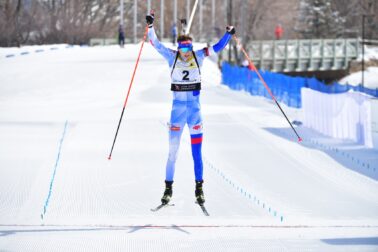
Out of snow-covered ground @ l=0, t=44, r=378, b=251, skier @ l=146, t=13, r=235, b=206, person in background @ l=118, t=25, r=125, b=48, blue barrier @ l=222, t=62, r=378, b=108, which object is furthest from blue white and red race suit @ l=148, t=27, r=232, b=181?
person in background @ l=118, t=25, r=125, b=48

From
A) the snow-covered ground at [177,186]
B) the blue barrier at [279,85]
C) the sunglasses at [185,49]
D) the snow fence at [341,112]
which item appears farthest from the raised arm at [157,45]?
the blue barrier at [279,85]

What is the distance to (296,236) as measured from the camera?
323 inches

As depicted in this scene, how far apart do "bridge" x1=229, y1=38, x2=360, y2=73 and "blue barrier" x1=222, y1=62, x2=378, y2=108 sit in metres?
27.0

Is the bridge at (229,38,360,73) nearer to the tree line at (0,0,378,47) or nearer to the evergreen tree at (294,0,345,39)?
the tree line at (0,0,378,47)

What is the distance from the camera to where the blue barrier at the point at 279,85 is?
26.2 metres

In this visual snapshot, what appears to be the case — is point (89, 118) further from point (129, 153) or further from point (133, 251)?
point (133, 251)

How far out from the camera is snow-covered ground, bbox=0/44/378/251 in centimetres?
805

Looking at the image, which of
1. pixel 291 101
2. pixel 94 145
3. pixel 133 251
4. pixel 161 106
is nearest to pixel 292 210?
pixel 133 251

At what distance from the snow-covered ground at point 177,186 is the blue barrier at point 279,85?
8.55 feet

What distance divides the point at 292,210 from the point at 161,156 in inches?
209

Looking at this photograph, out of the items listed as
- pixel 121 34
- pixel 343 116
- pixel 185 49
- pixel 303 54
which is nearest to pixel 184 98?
pixel 185 49

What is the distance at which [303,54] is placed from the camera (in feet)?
236

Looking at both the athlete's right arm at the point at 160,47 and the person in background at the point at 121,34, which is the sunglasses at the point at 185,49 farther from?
the person in background at the point at 121,34

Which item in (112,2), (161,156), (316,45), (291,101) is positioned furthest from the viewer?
(112,2)
